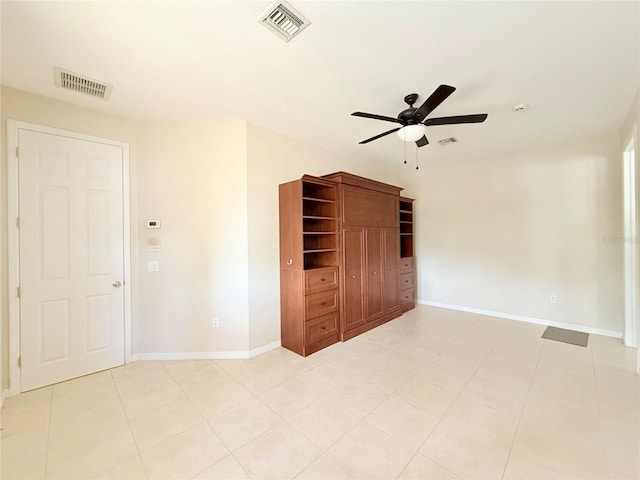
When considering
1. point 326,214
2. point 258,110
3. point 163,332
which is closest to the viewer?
point 258,110

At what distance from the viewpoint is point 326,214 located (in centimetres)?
363

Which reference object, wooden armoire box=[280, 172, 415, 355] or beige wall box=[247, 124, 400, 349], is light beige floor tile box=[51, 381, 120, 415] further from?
wooden armoire box=[280, 172, 415, 355]

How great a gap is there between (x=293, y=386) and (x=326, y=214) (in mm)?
2139

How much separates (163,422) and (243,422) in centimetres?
62

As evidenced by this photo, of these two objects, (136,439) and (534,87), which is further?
(534,87)

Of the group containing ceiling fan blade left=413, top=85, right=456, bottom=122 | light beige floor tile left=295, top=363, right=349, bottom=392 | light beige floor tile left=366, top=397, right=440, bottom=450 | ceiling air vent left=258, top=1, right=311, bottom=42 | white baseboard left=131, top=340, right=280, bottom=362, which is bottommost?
light beige floor tile left=295, top=363, right=349, bottom=392

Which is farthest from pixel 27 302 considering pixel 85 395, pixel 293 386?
pixel 293 386

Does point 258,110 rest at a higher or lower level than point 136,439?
higher

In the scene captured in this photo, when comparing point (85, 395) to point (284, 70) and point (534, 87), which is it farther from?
point (534, 87)

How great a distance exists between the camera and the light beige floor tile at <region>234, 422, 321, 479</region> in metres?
1.55

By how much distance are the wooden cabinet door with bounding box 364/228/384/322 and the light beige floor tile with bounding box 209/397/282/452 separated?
7.07ft

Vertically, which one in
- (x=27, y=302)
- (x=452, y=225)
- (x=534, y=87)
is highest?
(x=534, y=87)

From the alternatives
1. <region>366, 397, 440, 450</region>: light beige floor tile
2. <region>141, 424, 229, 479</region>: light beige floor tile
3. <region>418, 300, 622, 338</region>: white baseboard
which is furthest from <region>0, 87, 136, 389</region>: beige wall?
<region>418, 300, 622, 338</region>: white baseboard

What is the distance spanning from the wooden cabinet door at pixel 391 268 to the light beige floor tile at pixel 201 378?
2.64 meters
